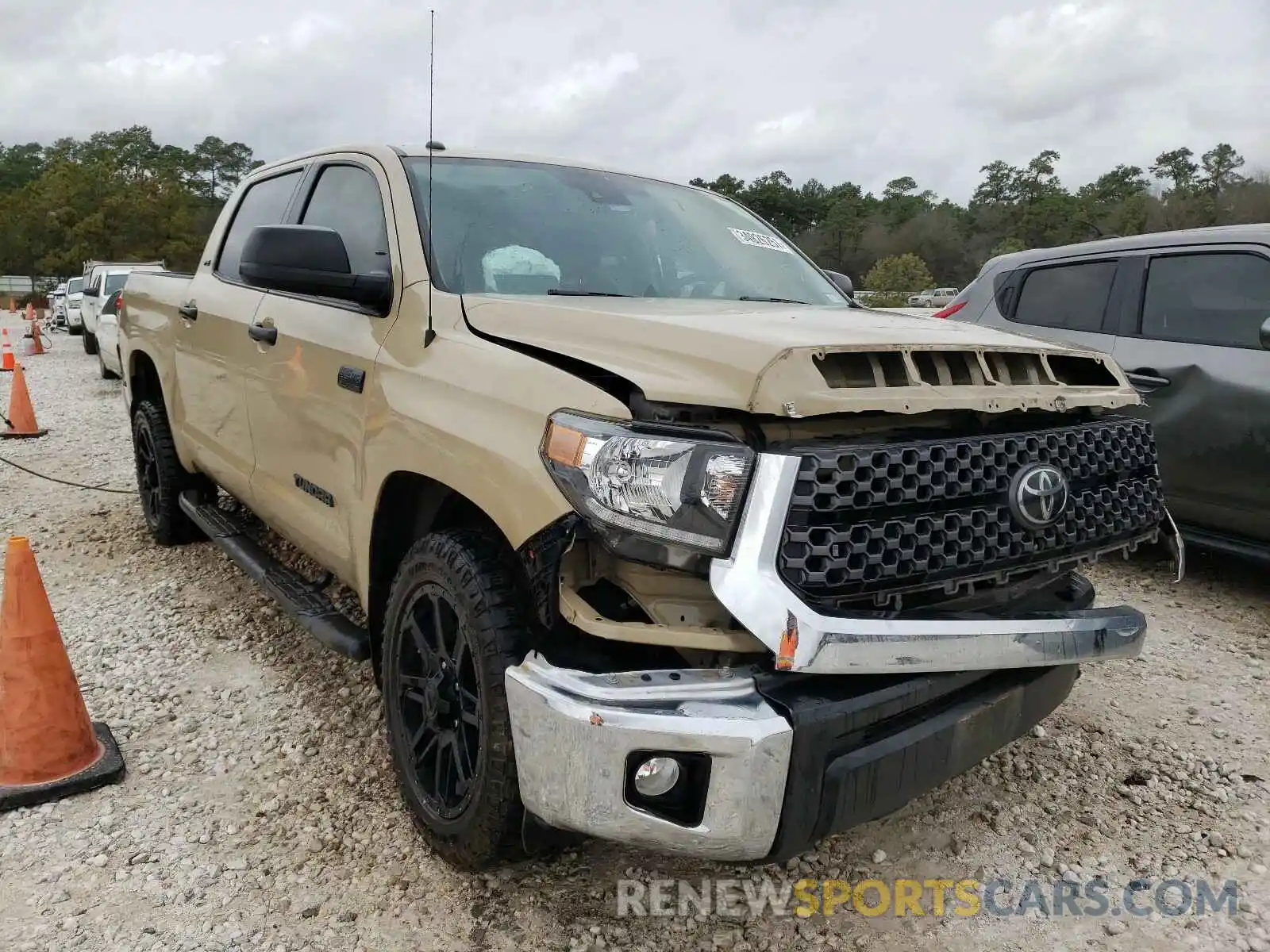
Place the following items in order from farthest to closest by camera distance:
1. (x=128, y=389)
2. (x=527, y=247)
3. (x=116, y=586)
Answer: (x=128, y=389), (x=116, y=586), (x=527, y=247)

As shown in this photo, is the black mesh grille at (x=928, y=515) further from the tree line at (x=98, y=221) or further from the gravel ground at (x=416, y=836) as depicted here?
the tree line at (x=98, y=221)

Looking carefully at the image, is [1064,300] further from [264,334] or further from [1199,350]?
[264,334]

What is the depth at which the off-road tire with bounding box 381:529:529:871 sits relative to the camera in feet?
7.04

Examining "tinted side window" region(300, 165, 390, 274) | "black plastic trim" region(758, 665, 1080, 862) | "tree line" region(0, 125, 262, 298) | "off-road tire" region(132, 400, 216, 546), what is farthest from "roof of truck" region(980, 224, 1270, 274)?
"tree line" region(0, 125, 262, 298)

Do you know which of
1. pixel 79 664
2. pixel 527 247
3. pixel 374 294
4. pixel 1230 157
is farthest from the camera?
pixel 1230 157

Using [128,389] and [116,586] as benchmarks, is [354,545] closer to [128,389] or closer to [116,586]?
Result: [116,586]

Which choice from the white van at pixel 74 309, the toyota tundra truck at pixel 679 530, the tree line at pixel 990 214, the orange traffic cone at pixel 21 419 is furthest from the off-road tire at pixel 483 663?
the tree line at pixel 990 214

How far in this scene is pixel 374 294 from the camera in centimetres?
277

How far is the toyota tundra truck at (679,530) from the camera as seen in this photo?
185 centimetres

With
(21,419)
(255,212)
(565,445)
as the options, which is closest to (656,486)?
(565,445)

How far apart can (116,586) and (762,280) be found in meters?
3.53

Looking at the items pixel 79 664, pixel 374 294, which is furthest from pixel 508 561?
pixel 79 664

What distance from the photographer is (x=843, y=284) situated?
3.81 meters

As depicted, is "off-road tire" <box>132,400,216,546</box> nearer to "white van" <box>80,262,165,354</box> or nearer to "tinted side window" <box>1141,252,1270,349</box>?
"tinted side window" <box>1141,252,1270,349</box>
